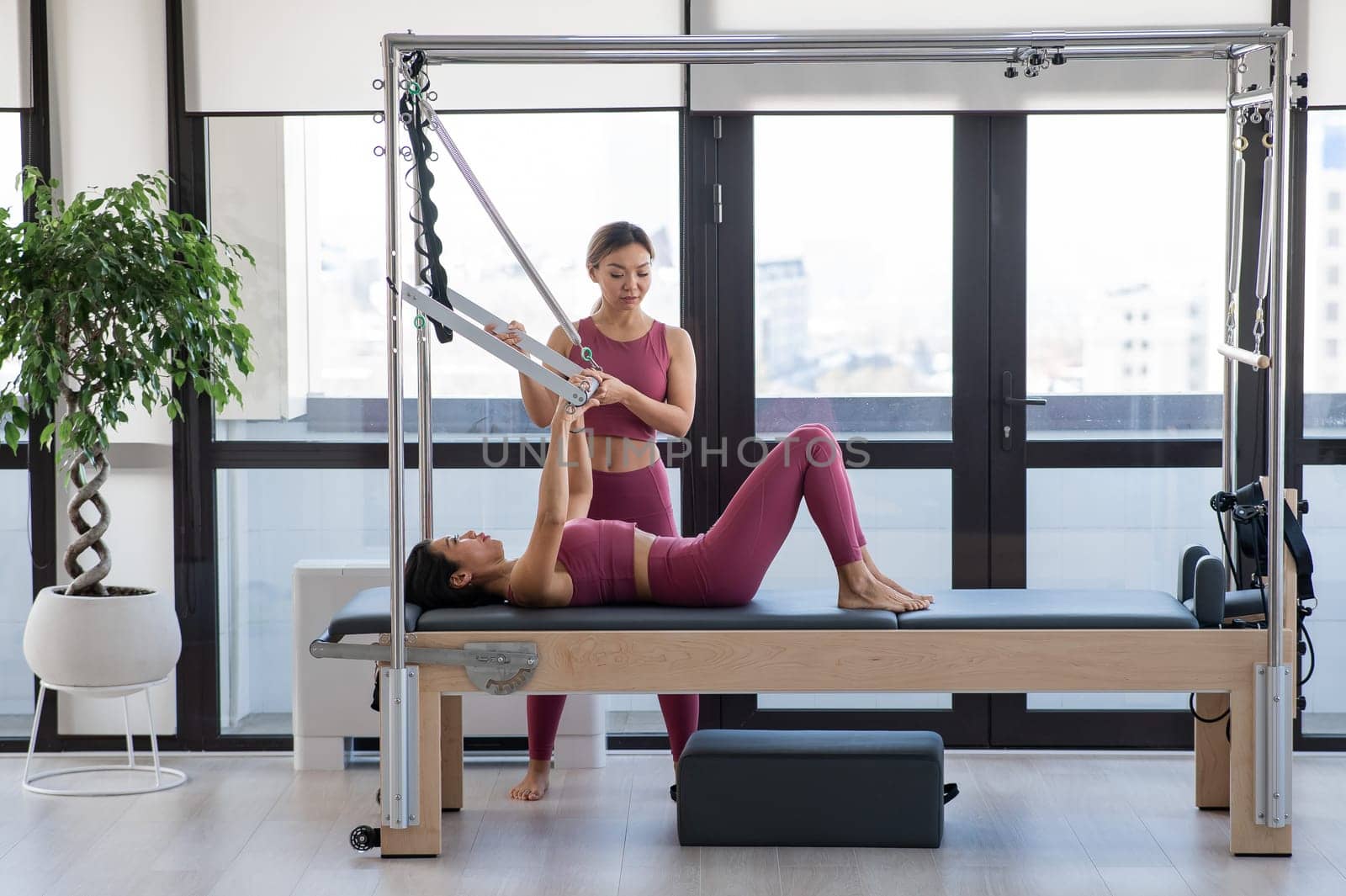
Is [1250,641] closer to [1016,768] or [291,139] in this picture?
[1016,768]

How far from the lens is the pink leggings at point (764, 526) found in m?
3.06

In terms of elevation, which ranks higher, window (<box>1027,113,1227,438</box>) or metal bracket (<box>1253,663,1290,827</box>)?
window (<box>1027,113,1227,438</box>)

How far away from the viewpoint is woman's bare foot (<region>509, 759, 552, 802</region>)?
353 cm

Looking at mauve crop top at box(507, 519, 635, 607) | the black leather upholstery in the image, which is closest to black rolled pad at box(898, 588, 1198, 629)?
the black leather upholstery

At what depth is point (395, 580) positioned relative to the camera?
9.68 feet

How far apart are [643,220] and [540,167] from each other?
0.33m

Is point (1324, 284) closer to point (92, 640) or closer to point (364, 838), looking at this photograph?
point (364, 838)

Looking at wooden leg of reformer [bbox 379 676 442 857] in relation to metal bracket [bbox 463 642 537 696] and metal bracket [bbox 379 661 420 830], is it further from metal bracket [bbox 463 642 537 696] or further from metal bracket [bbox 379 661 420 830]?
metal bracket [bbox 463 642 537 696]

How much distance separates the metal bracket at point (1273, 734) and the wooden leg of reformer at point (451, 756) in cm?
185

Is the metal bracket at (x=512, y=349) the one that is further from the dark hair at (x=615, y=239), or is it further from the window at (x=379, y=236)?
the window at (x=379, y=236)

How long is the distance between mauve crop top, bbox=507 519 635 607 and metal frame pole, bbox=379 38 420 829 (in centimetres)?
29

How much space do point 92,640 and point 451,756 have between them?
0.99 m

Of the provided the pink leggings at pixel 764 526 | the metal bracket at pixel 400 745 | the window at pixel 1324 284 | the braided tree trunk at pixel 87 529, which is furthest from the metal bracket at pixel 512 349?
the window at pixel 1324 284

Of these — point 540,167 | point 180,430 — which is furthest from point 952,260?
point 180,430
